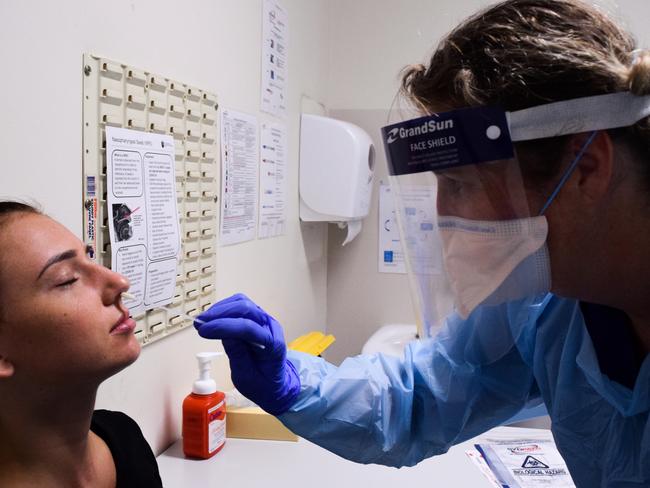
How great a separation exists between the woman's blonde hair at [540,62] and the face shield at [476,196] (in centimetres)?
2

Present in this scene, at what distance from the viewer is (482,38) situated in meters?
0.79

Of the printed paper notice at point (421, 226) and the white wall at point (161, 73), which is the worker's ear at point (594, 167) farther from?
the white wall at point (161, 73)

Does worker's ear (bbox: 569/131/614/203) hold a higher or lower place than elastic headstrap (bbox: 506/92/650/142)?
lower

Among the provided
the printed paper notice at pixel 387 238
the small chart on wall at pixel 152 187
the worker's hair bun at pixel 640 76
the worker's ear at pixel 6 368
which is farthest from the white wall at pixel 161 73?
the worker's hair bun at pixel 640 76

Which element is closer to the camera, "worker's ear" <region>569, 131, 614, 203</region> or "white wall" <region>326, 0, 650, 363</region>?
"worker's ear" <region>569, 131, 614, 203</region>

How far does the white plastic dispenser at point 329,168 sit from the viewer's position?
2141 millimetres

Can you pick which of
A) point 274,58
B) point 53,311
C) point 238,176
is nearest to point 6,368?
point 53,311

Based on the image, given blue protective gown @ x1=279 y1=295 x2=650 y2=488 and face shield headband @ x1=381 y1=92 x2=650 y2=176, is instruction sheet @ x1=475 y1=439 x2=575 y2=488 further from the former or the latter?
face shield headband @ x1=381 y1=92 x2=650 y2=176

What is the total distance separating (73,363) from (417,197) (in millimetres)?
575

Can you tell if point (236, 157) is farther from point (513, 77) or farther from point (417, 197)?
point (513, 77)

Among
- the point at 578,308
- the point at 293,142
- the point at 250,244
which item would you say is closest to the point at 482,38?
the point at 578,308

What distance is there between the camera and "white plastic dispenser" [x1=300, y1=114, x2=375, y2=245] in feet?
7.02

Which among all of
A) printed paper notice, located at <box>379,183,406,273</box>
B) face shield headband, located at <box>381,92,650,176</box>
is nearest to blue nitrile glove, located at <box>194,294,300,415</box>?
face shield headband, located at <box>381,92,650,176</box>

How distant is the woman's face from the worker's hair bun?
784mm
